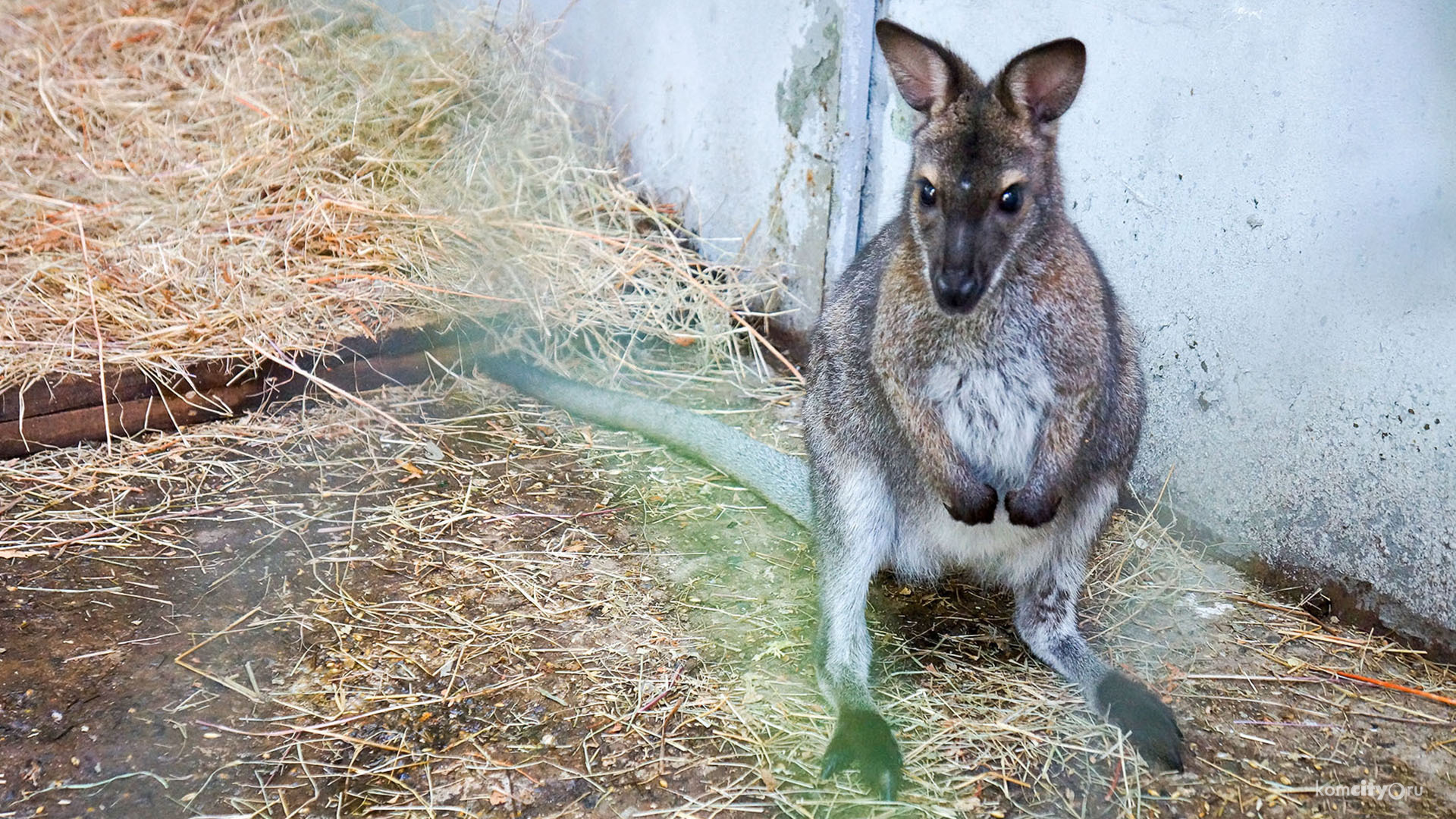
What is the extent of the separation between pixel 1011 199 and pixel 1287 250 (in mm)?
932

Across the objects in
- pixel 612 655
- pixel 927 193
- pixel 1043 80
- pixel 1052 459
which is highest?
pixel 1043 80

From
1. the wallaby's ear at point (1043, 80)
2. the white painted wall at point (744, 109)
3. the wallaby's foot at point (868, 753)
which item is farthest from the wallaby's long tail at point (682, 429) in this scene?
the wallaby's ear at point (1043, 80)

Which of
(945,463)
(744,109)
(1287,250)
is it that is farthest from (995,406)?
(744,109)

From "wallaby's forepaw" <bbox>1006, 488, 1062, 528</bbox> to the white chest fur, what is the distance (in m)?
0.07

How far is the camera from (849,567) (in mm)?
2434

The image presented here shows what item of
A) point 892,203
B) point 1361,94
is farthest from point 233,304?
point 1361,94

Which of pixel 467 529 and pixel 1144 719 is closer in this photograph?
pixel 1144 719

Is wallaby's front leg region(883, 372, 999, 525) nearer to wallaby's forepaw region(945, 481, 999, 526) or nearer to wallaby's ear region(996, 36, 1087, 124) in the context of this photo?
wallaby's forepaw region(945, 481, 999, 526)

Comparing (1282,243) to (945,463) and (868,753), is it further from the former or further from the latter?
(868,753)

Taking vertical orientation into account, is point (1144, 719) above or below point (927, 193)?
below

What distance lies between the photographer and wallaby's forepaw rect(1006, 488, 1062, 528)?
7.43 ft

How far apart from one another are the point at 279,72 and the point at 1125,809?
4.13 m

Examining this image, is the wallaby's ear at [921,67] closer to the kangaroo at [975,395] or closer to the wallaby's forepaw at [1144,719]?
the kangaroo at [975,395]

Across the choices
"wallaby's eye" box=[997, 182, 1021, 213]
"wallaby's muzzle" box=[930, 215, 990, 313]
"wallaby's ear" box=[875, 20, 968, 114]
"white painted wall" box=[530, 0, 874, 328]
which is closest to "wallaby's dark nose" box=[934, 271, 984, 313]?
"wallaby's muzzle" box=[930, 215, 990, 313]
